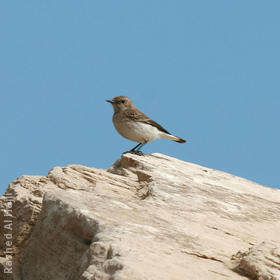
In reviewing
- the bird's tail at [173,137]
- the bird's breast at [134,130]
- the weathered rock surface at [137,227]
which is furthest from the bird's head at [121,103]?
the weathered rock surface at [137,227]

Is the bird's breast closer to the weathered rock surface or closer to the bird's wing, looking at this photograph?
the bird's wing

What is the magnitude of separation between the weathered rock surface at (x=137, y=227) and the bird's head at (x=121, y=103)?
13.0ft

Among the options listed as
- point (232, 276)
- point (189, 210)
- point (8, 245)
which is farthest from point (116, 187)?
point (232, 276)

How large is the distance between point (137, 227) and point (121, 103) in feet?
25.0

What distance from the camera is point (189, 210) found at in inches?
264

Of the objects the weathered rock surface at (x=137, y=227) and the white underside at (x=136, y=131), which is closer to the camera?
the weathered rock surface at (x=137, y=227)

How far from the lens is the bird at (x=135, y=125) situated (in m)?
11.9

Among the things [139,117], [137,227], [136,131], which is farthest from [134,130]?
[137,227]

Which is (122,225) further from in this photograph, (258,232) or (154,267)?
(258,232)

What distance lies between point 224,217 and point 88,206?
194 centimetres

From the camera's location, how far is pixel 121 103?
12.7 meters

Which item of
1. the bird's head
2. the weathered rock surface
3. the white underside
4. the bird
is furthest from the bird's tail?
the weathered rock surface

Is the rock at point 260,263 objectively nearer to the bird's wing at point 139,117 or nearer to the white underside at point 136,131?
the white underside at point 136,131

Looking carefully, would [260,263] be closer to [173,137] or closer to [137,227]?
[137,227]
